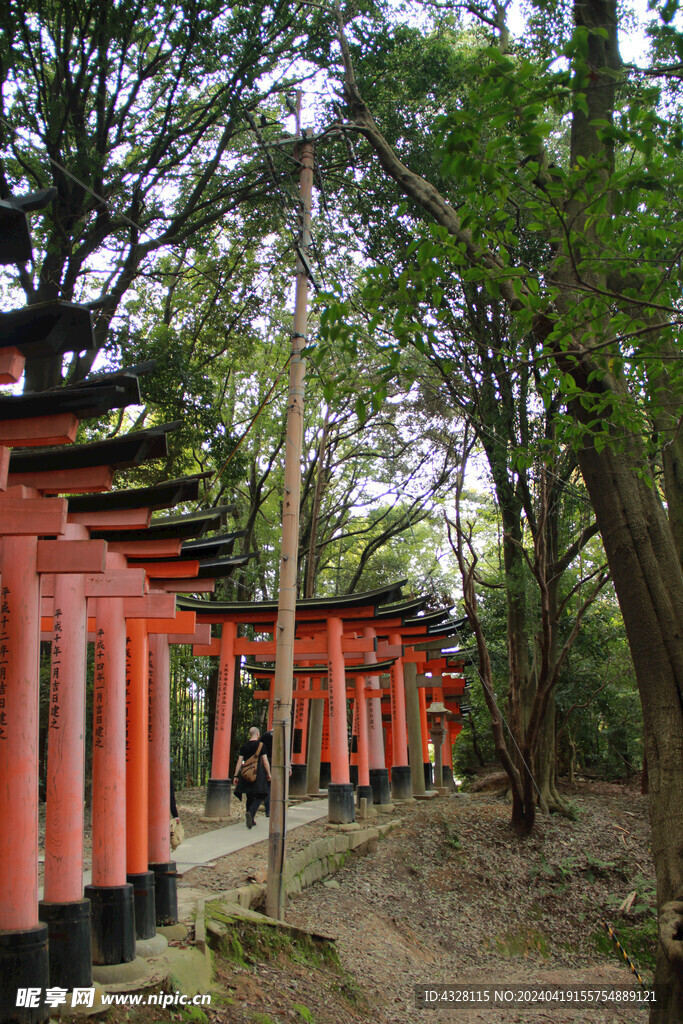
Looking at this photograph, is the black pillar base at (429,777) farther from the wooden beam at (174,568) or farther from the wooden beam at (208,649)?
the wooden beam at (174,568)

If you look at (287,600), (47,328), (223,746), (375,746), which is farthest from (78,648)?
(375,746)

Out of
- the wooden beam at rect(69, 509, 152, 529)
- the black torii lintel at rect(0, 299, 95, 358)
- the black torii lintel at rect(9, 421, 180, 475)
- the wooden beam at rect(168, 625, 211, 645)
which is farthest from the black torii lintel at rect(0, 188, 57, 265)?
the wooden beam at rect(168, 625, 211, 645)

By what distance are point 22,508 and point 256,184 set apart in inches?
430

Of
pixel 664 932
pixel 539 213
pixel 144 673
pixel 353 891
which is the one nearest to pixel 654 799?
pixel 664 932

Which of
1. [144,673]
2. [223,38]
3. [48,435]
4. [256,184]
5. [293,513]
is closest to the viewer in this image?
[48,435]

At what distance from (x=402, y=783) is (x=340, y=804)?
6055 millimetres

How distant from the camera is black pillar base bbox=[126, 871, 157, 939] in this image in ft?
20.4

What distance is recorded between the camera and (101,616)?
249 inches

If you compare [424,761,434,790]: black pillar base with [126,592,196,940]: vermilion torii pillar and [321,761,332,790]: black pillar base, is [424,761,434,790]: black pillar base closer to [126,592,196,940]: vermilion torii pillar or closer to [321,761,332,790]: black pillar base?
[321,761,332,790]: black pillar base

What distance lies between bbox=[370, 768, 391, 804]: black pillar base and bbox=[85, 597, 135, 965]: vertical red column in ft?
37.7

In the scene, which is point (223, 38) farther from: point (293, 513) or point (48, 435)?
point (48, 435)

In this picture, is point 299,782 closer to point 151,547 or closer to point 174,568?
point 174,568

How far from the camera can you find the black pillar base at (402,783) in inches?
716

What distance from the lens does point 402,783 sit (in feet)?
60.1
